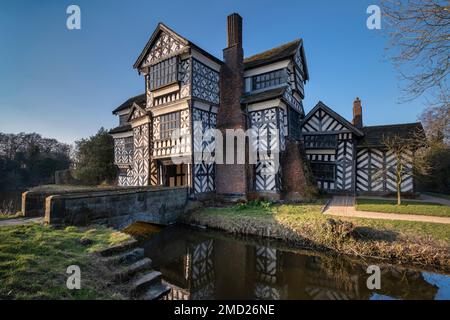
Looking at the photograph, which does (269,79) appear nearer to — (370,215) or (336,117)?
(336,117)

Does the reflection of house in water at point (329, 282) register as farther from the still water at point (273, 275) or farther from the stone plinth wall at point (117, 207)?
the stone plinth wall at point (117, 207)

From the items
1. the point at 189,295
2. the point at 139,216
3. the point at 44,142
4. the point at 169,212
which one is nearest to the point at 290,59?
the point at 169,212

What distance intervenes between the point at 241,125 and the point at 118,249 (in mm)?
9269

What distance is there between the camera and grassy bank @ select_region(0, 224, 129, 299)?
10.8 ft

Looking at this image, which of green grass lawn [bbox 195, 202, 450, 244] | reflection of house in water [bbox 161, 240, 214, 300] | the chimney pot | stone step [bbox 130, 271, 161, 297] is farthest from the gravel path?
the chimney pot

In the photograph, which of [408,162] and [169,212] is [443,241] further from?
[169,212]

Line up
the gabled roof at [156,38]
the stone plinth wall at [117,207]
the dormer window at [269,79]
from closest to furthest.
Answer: the stone plinth wall at [117,207] < the gabled roof at [156,38] < the dormer window at [269,79]

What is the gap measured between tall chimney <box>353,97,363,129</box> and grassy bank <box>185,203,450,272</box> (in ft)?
33.2

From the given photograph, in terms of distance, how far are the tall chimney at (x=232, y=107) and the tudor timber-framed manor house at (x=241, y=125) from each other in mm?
60

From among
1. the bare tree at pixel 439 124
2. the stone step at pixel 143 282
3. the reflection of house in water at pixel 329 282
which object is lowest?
the reflection of house in water at pixel 329 282

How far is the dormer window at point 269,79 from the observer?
1334 centimetres

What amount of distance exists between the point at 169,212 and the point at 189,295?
20.1 feet

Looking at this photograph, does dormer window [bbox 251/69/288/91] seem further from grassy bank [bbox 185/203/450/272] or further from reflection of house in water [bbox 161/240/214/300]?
reflection of house in water [bbox 161/240/214/300]

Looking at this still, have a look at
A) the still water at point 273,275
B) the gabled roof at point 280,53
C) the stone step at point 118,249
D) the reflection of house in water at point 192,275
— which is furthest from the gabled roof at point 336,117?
the stone step at point 118,249
